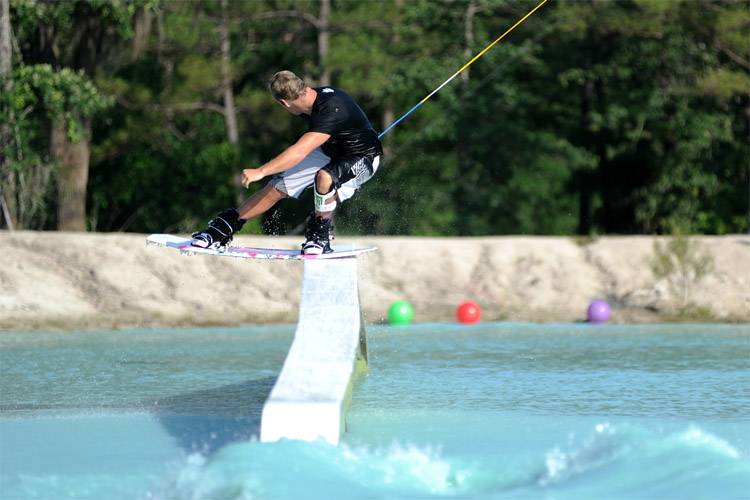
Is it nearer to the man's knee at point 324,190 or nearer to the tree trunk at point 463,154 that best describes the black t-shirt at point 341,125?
the man's knee at point 324,190

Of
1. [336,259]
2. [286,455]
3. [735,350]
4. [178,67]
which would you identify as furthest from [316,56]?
[286,455]

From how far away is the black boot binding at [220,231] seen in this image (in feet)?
27.0

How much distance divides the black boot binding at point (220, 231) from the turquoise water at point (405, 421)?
3.90ft

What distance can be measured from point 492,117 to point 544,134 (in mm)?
2893

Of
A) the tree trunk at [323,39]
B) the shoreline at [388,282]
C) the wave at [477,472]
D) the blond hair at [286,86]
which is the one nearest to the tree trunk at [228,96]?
the tree trunk at [323,39]

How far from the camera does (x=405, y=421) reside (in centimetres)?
693

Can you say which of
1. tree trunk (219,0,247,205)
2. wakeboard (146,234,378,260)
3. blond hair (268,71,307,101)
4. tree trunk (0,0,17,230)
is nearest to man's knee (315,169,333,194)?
wakeboard (146,234,378,260)

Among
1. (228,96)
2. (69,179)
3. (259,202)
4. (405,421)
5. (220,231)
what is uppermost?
(228,96)

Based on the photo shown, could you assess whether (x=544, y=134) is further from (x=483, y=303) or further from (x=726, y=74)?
(x=483, y=303)

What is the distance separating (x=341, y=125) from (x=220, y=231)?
136 centimetres

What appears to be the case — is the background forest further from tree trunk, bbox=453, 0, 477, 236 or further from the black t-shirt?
the black t-shirt

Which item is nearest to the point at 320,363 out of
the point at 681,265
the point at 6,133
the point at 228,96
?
the point at 681,265

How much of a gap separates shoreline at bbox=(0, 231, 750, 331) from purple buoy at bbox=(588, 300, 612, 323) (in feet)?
0.88

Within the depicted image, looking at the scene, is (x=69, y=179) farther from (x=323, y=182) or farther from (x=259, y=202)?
(x=323, y=182)
